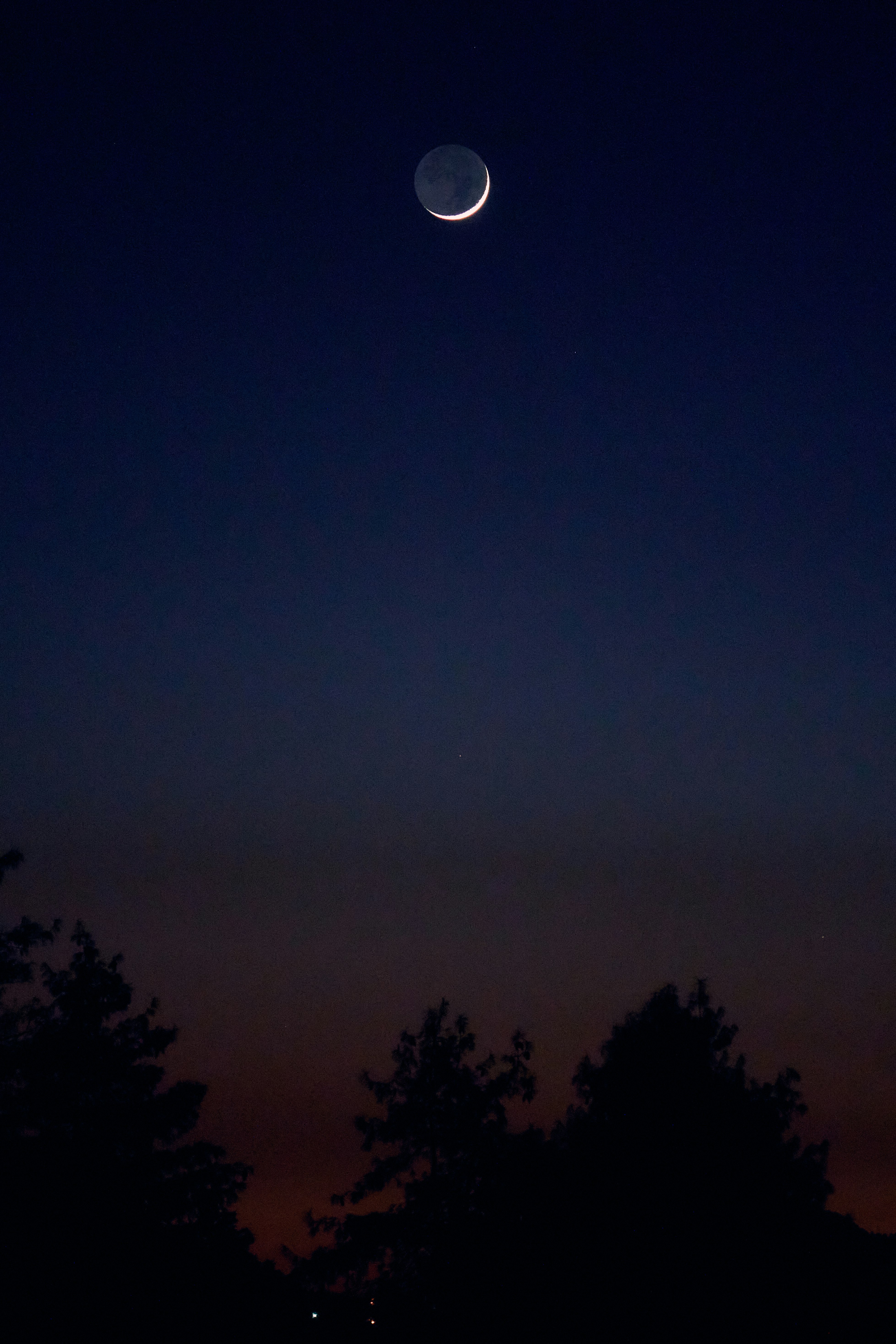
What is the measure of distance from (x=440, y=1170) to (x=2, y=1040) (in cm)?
1925

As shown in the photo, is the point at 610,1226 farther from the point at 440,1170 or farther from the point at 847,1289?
the point at 440,1170

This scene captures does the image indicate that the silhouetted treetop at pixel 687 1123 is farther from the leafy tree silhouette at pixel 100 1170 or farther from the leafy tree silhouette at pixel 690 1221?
the leafy tree silhouette at pixel 100 1170

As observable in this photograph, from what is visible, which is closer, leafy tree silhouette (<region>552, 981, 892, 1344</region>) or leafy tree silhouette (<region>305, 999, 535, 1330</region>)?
leafy tree silhouette (<region>552, 981, 892, 1344</region>)

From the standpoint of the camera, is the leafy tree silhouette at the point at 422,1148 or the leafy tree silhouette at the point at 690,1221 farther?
the leafy tree silhouette at the point at 422,1148

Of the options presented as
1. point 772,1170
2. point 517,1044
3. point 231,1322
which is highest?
point 517,1044

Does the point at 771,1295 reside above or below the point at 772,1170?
below

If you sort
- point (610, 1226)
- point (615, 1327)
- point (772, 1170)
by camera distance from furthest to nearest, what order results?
point (772, 1170) → point (610, 1226) → point (615, 1327)

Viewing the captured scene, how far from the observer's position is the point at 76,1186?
96.2ft

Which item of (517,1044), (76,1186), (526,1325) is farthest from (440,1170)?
(526,1325)

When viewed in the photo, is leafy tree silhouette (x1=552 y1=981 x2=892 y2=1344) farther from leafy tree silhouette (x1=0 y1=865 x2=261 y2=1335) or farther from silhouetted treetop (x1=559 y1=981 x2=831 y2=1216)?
leafy tree silhouette (x1=0 y1=865 x2=261 y2=1335)

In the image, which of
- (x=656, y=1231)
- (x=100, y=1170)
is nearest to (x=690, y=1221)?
(x=656, y=1231)

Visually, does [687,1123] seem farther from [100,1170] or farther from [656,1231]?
[100,1170]

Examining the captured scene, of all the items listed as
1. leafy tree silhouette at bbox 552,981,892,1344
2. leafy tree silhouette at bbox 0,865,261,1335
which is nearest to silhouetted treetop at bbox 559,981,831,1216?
leafy tree silhouette at bbox 552,981,892,1344

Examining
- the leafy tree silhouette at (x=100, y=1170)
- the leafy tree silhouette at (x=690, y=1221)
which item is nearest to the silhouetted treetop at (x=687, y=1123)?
the leafy tree silhouette at (x=690, y=1221)
